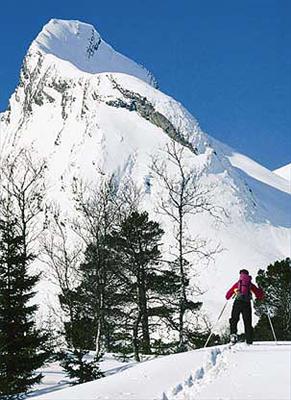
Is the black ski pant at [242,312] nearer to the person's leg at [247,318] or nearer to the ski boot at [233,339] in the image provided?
the person's leg at [247,318]

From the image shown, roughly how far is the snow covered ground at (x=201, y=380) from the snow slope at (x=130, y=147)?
64818mm

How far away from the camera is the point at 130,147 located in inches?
5167

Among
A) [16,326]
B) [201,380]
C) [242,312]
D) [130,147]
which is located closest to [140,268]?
[16,326]

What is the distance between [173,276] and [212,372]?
57.4 feet

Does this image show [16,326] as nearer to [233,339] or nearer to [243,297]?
[233,339]

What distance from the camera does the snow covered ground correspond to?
9.04 meters

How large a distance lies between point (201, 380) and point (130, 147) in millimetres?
122003

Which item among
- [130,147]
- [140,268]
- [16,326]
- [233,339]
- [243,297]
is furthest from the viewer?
[130,147]

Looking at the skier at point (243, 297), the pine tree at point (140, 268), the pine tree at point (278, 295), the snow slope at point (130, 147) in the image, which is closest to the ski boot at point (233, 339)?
the skier at point (243, 297)

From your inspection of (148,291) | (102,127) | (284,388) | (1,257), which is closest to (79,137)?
(102,127)

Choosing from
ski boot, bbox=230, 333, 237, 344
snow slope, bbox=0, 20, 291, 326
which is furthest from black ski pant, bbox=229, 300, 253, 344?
snow slope, bbox=0, 20, 291, 326

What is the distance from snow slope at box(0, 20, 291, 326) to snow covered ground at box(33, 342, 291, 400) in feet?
213

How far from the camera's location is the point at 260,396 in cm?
878

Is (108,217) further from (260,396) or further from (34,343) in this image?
(260,396)
